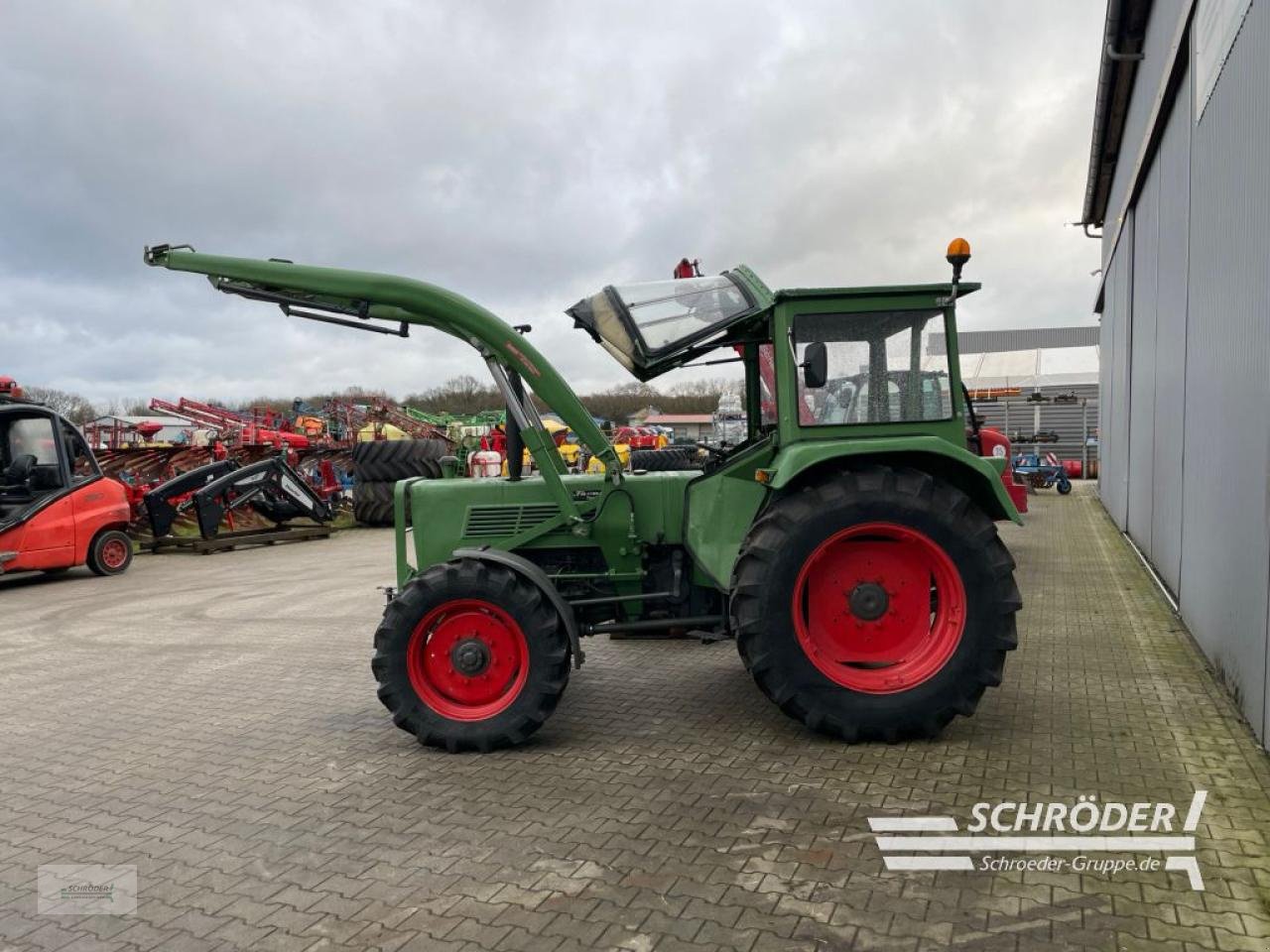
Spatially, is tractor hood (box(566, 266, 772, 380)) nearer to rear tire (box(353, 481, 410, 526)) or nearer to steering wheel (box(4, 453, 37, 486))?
steering wheel (box(4, 453, 37, 486))

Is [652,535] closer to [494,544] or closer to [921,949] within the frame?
[494,544]

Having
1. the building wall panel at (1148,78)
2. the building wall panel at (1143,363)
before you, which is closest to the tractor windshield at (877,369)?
the building wall panel at (1148,78)

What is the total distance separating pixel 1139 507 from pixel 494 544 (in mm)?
8610

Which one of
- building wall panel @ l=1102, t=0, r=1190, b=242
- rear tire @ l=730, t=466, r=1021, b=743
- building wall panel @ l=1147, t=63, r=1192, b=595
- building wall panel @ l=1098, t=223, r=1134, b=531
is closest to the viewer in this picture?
rear tire @ l=730, t=466, r=1021, b=743

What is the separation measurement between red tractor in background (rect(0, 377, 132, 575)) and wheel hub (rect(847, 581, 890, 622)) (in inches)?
399

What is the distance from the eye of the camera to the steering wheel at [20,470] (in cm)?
1063

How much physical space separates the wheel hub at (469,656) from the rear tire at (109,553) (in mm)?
9084

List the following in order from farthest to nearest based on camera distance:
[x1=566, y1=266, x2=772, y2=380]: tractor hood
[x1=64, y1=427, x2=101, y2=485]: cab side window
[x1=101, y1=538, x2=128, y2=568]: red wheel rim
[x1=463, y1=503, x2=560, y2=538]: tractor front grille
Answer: [x1=101, y1=538, x2=128, y2=568]: red wheel rim
[x1=64, y1=427, x2=101, y2=485]: cab side window
[x1=463, y1=503, x2=560, y2=538]: tractor front grille
[x1=566, y1=266, x2=772, y2=380]: tractor hood

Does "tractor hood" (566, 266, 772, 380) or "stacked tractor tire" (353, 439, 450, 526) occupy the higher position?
"tractor hood" (566, 266, 772, 380)

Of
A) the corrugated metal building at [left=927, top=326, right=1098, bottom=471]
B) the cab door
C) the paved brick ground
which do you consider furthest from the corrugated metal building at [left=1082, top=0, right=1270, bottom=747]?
the corrugated metal building at [left=927, top=326, right=1098, bottom=471]

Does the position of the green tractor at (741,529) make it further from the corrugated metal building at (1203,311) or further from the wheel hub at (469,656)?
the corrugated metal building at (1203,311)

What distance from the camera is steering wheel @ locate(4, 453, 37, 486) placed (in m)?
10.6

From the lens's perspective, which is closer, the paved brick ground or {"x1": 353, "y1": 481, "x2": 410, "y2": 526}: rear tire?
the paved brick ground

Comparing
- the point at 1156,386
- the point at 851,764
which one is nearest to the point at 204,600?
the point at 851,764
